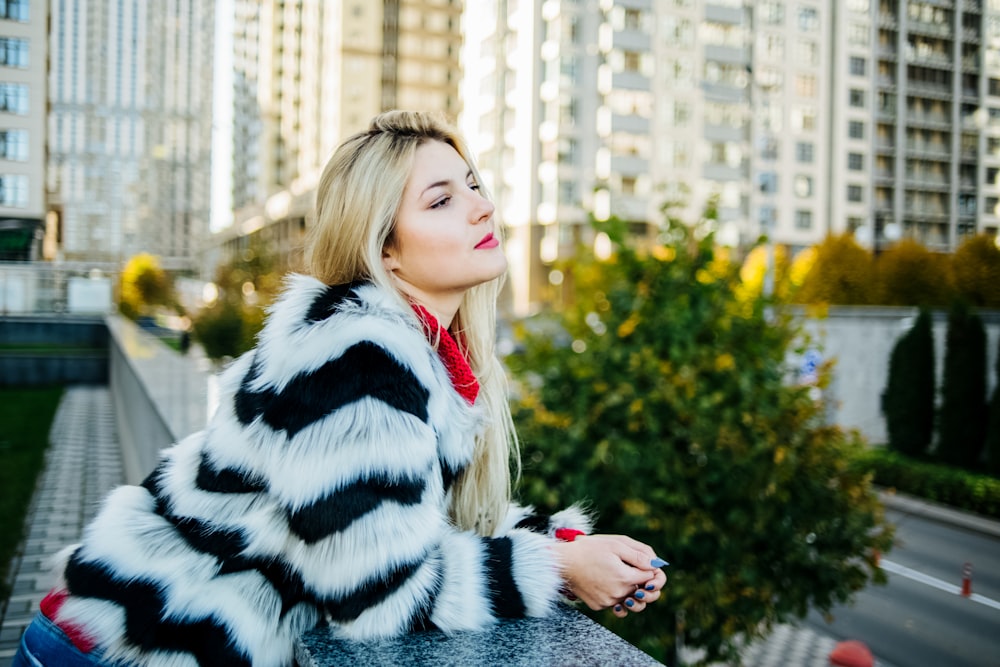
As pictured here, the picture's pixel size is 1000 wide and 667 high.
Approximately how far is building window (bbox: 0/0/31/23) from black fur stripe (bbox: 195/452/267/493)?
4107 millimetres

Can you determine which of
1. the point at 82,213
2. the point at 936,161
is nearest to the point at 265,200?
the point at 936,161

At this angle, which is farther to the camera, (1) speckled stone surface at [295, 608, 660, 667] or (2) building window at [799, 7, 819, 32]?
(2) building window at [799, 7, 819, 32]

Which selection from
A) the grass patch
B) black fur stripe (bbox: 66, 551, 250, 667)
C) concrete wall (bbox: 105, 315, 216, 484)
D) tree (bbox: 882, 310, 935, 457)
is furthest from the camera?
tree (bbox: 882, 310, 935, 457)

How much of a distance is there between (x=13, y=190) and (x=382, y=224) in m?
4.10

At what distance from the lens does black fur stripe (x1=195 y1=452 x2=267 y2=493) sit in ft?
4.95

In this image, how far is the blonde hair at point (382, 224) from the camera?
1.72m

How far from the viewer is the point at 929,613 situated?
9.27m

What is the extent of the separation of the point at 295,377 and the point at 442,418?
0.97 feet

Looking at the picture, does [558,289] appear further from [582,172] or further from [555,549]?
[582,172]

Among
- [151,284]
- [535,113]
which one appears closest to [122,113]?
[151,284]

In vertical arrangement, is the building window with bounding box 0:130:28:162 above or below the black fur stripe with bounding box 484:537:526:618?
above

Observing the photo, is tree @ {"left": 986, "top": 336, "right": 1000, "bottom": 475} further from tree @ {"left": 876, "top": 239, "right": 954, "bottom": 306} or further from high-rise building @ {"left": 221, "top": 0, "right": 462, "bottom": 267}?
high-rise building @ {"left": 221, "top": 0, "right": 462, "bottom": 267}

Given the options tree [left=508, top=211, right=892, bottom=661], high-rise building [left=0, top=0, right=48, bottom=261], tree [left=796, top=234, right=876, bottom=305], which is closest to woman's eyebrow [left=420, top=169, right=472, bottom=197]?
tree [left=508, top=211, right=892, bottom=661]

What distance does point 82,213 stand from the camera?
5.54 metres
